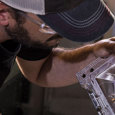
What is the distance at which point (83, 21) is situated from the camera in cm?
91

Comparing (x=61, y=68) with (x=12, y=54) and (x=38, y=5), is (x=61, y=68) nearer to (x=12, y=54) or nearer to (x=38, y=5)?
(x=12, y=54)

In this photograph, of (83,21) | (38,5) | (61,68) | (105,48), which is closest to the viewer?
(38,5)

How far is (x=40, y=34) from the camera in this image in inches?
37.4

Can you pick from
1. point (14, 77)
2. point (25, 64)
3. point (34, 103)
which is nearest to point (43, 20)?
point (25, 64)

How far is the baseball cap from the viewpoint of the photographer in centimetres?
80

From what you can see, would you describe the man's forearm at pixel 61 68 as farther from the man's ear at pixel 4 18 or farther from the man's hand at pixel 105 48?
the man's ear at pixel 4 18

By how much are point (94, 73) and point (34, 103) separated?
1400 mm

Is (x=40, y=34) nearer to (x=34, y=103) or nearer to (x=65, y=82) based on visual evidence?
(x=65, y=82)

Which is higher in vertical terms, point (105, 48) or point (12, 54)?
point (12, 54)

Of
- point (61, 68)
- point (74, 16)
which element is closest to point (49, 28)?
point (74, 16)

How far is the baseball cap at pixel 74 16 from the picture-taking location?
0.80 m

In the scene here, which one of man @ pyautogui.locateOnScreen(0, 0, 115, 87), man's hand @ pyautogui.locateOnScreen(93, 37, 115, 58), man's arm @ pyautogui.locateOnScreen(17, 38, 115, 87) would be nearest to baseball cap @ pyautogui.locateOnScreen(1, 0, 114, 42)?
man @ pyautogui.locateOnScreen(0, 0, 115, 87)

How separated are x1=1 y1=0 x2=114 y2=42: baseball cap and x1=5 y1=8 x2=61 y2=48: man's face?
6 centimetres

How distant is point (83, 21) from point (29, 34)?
205 mm
